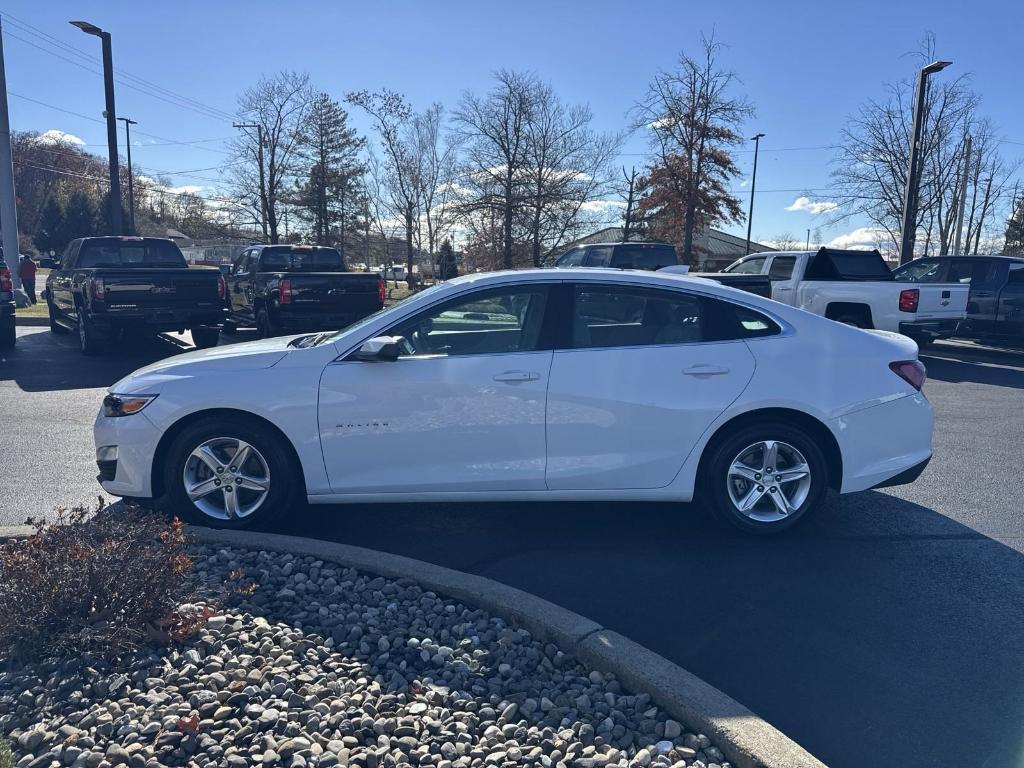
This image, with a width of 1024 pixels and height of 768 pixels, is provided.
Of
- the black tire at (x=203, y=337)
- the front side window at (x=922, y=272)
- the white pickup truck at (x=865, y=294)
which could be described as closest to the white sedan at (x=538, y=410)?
the white pickup truck at (x=865, y=294)

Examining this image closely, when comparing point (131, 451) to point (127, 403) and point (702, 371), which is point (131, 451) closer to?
point (127, 403)


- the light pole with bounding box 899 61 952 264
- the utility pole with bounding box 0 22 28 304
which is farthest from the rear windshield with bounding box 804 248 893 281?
the utility pole with bounding box 0 22 28 304

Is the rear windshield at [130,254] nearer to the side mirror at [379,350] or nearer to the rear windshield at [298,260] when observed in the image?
the rear windshield at [298,260]

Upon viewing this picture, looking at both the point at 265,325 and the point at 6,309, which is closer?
the point at 6,309

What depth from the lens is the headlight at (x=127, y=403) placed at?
5016 millimetres

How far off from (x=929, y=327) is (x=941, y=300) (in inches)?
18.3

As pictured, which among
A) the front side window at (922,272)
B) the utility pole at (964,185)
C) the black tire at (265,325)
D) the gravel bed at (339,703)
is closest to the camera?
the gravel bed at (339,703)

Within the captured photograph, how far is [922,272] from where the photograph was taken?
54.3 feet

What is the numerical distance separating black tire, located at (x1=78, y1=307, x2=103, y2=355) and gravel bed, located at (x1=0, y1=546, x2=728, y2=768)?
10468 millimetres

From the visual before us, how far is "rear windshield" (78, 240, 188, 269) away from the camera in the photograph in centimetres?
1512

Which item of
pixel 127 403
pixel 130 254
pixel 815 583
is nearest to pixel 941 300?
pixel 815 583

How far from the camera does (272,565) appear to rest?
4.30m

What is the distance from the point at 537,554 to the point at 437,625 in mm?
1302

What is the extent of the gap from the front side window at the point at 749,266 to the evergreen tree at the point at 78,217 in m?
64.1
